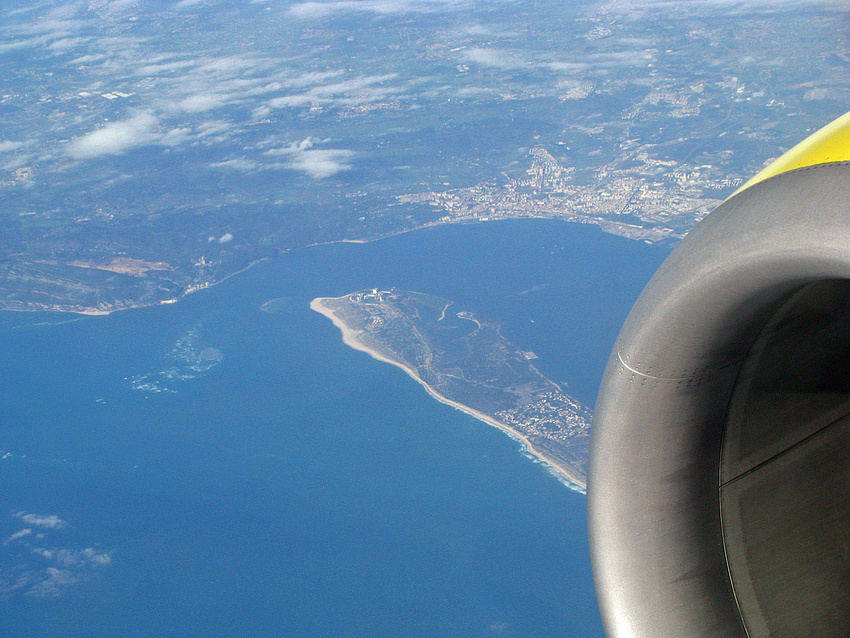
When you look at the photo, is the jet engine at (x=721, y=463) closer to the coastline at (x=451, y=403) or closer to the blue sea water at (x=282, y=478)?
the blue sea water at (x=282, y=478)

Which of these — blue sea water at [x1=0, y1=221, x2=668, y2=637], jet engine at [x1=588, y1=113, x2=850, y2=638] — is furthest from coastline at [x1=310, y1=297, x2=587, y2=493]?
jet engine at [x1=588, y1=113, x2=850, y2=638]

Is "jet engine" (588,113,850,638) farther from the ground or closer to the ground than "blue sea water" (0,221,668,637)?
farther from the ground

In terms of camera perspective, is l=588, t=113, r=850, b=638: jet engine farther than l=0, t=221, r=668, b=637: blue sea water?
No

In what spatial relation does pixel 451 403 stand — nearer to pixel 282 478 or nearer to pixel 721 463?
pixel 282 478

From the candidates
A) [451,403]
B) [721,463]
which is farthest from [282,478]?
[721,463]

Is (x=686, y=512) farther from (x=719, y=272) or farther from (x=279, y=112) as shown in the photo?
(x=279, y=112)

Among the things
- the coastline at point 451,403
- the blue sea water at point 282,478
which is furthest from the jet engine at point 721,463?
the coastline at point 451,403

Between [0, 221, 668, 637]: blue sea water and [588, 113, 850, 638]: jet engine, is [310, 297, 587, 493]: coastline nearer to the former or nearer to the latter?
[0, 221, 668, 637]: blue sea water
